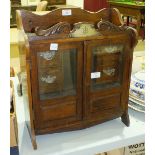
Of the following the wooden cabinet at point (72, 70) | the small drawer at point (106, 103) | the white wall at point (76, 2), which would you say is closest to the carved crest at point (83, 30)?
the wooden cabinet at point (72, 70)

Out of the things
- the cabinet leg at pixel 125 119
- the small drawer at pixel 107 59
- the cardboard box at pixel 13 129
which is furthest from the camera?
the cardboard box at pixel 13 129

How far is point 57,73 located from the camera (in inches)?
37.6

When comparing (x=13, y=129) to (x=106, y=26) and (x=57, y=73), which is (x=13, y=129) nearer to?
(x=57, y=73)

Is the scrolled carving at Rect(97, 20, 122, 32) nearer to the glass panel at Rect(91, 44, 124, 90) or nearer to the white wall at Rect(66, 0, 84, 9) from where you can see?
the glass panel at Rect(91, 44, 124, 90)

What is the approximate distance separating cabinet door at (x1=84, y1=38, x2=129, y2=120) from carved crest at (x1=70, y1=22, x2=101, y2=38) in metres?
0.04

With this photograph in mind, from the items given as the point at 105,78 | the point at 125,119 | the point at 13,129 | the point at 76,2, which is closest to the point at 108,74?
the point at 105,78

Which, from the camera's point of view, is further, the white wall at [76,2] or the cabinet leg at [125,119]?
the white wall at [76,2]

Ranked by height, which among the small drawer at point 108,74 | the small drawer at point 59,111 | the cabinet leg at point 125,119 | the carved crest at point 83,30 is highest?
the carved crest at point 83,30

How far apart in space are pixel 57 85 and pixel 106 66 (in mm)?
222

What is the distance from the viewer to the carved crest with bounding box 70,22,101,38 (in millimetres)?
921

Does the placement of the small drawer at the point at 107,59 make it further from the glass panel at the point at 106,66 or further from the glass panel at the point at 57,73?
the glass panel at the point at 57,73

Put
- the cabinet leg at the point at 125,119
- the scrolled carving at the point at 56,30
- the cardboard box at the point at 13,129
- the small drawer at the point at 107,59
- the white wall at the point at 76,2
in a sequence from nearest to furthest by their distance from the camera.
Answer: the scrolled carving at the point at 56,30 < the small drawer at the point at 107,59 < the cabinet leg at the point at 125,119 < the cardboard box at the point at 13,129 < the white wall at the point at 76,2

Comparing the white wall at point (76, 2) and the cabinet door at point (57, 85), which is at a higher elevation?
the white wall at point (76, 2)

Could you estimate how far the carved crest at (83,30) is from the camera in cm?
92
